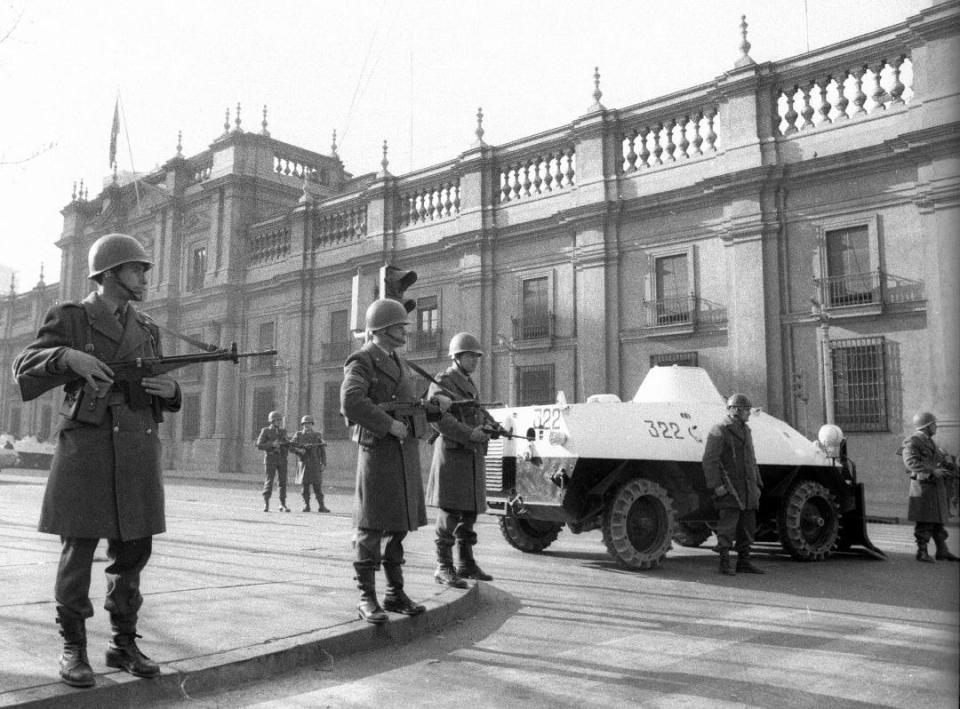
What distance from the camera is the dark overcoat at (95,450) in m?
3.94

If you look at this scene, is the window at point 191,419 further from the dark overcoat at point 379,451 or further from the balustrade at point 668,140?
the dark overcoat at point 379,451

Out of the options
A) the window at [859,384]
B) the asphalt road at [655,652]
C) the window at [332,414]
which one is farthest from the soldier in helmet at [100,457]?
the window at [332,414]

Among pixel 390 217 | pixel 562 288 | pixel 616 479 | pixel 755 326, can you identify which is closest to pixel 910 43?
pixel 755 326

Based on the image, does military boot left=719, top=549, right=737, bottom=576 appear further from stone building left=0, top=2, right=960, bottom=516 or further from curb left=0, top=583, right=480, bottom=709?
stone building left=0, top=2, right=960, bottom=516

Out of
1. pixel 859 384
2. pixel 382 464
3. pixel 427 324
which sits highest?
pixel 427 324

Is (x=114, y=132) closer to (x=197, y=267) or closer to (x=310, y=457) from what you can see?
(x=197, y=267)

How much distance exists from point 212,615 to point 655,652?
269 centimetres

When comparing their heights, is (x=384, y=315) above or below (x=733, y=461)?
above

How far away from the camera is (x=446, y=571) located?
23.2 feet

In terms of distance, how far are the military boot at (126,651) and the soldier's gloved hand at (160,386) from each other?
1.05m

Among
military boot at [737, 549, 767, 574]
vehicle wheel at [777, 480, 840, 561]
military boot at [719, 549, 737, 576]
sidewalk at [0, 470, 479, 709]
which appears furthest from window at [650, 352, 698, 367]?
military boot at [719, 549, 737, 576]

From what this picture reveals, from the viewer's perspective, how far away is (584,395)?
872 inches

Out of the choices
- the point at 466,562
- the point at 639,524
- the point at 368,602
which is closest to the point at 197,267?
the point at 639,524

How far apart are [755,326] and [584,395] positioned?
15.4ft
